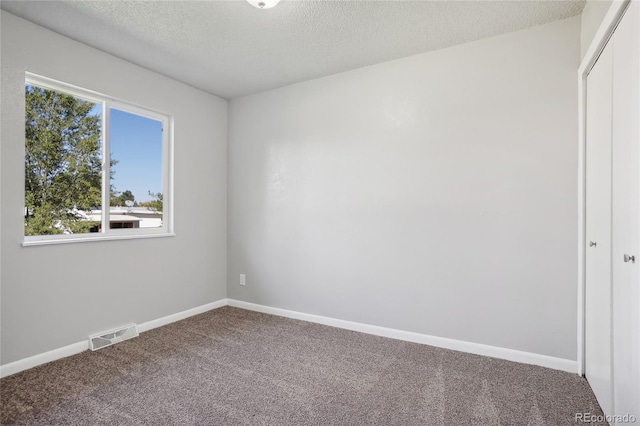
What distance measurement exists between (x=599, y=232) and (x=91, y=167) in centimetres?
389

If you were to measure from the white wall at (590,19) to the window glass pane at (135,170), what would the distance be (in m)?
3.70

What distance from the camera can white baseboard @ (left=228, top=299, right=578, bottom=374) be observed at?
238 cm

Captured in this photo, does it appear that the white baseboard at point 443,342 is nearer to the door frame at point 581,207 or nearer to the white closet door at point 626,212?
the door frame at point 581,207

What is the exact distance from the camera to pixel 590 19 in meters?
2.06

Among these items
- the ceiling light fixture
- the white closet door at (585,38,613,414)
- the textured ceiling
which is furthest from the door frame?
the ceiling light fixture

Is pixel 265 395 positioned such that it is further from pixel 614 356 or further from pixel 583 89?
pixel 583 89

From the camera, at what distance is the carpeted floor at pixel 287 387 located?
6.01 feet

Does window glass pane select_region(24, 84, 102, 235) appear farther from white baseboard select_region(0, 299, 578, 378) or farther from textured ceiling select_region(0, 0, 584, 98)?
white baseboard select_region(0, 299, 578, 378)

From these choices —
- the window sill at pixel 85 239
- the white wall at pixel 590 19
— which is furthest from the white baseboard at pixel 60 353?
the white wall at pixel 590 19

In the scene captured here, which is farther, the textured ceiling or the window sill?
the window sill

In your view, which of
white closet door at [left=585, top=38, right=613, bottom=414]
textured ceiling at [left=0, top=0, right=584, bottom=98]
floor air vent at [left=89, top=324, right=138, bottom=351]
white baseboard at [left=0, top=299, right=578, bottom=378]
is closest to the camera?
white closet door at [left=585, top=38, right=613, bottom=414]

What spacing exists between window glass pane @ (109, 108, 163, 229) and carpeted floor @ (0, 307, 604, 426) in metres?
1.21

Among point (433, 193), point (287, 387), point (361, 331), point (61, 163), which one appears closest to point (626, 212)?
point (433, 193)

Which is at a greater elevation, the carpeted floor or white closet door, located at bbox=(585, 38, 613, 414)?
white closet door, located at bbox=(585, 38, 613, 414)
